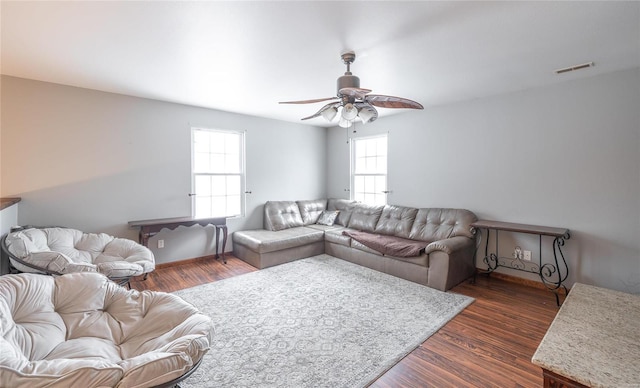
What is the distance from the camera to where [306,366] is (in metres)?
1.96

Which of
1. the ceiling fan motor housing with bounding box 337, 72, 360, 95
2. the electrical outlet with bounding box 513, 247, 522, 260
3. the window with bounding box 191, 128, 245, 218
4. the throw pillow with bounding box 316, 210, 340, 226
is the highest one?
the ceiling fan motor housing with bounding box 337, 72, 360, 95

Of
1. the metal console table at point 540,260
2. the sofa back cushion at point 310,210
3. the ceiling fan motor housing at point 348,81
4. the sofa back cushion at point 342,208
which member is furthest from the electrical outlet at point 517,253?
the sofa back cushion at point 310,210

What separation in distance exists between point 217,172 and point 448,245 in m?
3.64

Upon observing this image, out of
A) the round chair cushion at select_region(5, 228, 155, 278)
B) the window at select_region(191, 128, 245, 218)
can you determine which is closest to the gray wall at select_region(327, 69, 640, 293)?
the window at select_region(191, 128, 245, 218)

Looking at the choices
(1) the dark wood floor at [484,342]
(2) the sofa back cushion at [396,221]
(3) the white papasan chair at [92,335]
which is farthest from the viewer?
(2) the sofa back cushion at [396,221]

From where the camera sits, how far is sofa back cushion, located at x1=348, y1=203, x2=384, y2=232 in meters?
4.71

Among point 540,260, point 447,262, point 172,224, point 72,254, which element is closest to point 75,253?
point 72,254

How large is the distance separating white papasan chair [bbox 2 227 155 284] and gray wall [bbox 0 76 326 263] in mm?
438

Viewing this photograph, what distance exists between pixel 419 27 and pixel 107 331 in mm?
2883

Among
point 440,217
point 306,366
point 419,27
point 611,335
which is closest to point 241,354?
point 306,366

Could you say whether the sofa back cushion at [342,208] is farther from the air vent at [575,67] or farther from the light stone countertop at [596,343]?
the light stone countertop at [596,343]

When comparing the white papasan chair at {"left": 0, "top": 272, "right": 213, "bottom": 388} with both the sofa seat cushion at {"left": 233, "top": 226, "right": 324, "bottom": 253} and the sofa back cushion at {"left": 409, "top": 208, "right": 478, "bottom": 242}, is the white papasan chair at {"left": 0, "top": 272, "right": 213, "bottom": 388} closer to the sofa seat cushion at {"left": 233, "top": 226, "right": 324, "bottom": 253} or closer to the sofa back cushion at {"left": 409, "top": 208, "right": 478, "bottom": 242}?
the sofa seat cushion at {"left": 233, "top": 226, "right": 324, "bottom": 253}

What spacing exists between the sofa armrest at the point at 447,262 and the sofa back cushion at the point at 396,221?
0.83m

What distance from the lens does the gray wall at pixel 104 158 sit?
313cm
